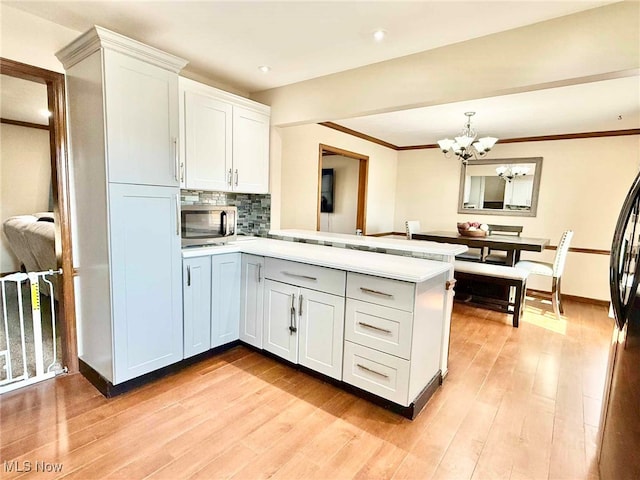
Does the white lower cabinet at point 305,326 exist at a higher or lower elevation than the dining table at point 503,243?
lower

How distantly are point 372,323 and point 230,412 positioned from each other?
102cm

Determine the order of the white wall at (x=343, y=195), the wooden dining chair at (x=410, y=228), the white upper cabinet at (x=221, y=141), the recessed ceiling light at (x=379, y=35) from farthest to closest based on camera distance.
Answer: the white wall at (x=343, y=195)
the wooden dining chair at (x=410, y=228)
the white upper cabinet at (x=221, y=141)
the recessed ceiling light at (x=379, y=35)

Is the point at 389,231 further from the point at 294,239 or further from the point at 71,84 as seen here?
the point at 71,84

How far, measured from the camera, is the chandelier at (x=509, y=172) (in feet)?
16.5

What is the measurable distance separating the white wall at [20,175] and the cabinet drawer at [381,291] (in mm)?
5678

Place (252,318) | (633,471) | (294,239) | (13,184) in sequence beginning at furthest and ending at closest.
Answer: (13,184), (294,239), (252,318), (633,471)

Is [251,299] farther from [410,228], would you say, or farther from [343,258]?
[410,228]

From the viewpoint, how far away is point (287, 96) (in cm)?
318

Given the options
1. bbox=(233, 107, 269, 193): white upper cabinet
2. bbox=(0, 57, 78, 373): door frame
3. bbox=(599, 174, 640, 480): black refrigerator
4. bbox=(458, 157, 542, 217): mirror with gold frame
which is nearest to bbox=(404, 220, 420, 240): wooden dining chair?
bbox=(458, 157, 542, 217): mirror with gold frame

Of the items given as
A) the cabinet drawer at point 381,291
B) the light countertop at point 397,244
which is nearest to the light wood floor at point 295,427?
the cabinet drawer at point 381,291

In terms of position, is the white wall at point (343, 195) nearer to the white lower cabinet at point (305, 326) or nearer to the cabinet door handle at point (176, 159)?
the white lower cabinet at point (305, 326)

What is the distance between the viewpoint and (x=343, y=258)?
2.36 meters

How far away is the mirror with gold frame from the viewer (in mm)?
5031

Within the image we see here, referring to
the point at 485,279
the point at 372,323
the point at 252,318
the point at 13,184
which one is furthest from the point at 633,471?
the point at 13,184
